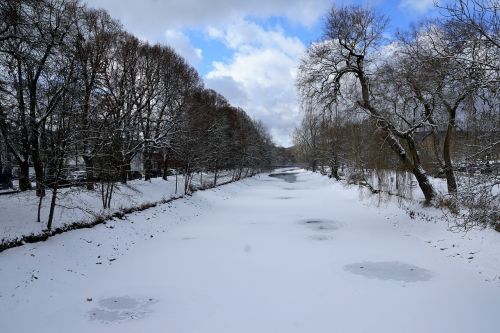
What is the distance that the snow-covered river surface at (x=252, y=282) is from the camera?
25.3 feet

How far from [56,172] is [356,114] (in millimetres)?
14323

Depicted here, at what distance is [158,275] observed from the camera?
11.0 metres

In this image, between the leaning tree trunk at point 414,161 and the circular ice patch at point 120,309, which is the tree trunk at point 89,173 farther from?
the leaning tree trunk at point 414,161

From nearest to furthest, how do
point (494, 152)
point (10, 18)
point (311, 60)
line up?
1. point (494, 152)
2. point (10, 18)
3. point (311, 60)

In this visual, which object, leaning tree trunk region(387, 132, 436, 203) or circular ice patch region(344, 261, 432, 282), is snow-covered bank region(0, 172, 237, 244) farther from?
leaning tree trunk region(387, 132, 436, 203)

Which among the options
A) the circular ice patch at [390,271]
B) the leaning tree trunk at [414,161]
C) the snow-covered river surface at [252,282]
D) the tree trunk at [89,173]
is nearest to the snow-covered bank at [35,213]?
the tree trunk at [89,173]

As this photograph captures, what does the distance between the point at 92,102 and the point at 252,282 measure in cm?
1341

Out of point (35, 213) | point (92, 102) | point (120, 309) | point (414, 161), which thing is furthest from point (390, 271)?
point (92, 102)

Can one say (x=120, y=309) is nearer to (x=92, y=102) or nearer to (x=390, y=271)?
(x=390, y=271)

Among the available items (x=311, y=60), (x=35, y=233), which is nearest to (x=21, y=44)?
(x=35, y=233)

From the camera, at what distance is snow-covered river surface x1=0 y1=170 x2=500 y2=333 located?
772cm

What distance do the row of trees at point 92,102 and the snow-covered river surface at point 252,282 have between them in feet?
10.6

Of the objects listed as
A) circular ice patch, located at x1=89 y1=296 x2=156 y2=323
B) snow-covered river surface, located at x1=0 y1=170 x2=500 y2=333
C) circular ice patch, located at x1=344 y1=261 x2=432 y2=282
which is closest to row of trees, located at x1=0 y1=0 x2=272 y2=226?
snow-covered river surface, located at x1=0 y1=170 x2=500 y2=333

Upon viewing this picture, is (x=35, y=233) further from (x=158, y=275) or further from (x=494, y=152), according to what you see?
(x=494, y=152)
